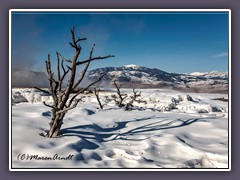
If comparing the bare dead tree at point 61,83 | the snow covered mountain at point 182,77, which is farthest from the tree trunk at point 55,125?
the snow covered mountain at point 182,77

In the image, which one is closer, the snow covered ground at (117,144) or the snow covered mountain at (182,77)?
the snow covered ground at (117,144)

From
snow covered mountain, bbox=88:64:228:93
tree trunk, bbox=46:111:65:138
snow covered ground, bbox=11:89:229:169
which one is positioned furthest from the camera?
snow covered mountain, bbox=88:64:228:93

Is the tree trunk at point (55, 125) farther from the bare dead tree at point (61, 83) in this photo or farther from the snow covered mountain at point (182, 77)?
the snow covered mountain at point (182, 77)

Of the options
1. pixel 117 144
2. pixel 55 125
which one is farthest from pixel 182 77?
pixel 55 125

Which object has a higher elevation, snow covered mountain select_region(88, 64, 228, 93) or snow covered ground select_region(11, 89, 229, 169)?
snow covered mountain select_region(88, 64, 228, 93)

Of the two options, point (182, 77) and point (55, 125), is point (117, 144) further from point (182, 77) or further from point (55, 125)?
point (182, 77)

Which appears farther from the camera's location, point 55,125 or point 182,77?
point 182,77

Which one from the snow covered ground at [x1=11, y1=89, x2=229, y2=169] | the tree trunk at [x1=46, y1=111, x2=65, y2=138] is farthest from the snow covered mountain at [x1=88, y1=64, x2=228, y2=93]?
the tree trunk at [x1=46, y1=111, x2=65, y2=138]

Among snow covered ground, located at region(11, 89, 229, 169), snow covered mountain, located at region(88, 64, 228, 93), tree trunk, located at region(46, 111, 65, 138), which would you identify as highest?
snow covered mountain, located at region(88, 64, 228, 93)

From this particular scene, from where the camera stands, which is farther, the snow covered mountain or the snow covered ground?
the snow covered mountain

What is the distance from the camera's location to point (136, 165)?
4855mm

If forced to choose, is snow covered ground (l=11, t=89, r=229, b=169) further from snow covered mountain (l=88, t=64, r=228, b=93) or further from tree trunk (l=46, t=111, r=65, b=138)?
snow covered mountain (l=88, t=64, r=228, b=93)
